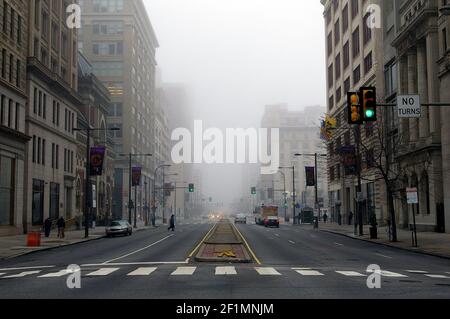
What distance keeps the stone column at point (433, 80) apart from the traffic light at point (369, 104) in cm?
3212

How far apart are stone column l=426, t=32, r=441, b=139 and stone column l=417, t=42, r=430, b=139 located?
5.95ft

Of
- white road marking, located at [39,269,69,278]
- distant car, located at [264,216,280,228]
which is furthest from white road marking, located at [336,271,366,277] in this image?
distant car, located at [264,216,280,228]

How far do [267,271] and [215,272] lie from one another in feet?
6.08

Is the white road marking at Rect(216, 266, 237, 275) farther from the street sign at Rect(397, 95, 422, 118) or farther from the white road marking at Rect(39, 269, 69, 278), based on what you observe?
the street sign at Rect(397, 95, 422, 118)

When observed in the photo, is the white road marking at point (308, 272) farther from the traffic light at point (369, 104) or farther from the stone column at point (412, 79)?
the stone column at point (412, 79)

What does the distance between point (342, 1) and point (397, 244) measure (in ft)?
185

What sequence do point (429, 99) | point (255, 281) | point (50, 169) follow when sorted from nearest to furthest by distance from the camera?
point (255, 281)
point (429, 99)
point (50, 169)

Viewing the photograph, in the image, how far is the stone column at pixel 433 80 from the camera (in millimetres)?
50500

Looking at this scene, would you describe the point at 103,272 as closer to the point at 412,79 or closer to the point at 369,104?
the point at 369,104

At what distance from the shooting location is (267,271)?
1959 centimetres

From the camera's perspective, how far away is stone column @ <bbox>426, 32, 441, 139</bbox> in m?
50.5
